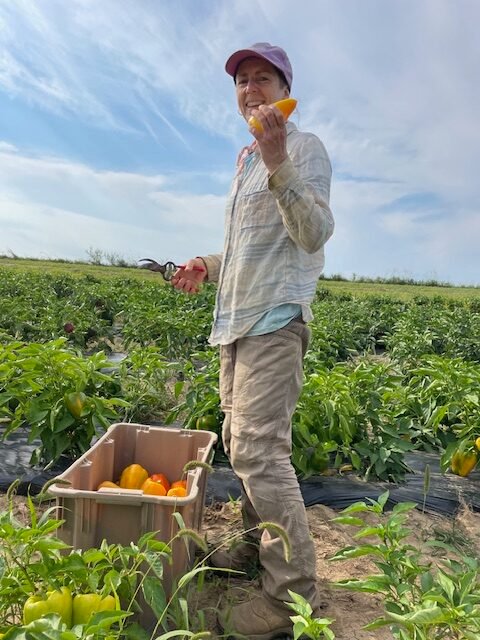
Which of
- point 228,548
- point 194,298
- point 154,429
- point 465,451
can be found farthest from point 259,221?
point 194,298

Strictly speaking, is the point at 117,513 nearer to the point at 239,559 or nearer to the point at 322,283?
the point at 239,559

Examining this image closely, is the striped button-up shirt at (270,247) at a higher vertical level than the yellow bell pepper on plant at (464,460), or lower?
higher

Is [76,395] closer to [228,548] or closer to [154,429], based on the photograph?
[154,429]

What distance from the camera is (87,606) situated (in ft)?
4.71

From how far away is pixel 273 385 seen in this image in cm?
196

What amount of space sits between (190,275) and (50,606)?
4.66 ft

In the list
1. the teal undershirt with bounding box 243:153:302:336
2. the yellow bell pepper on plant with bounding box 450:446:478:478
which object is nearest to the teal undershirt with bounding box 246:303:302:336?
the teal undershirt with bounding box 243:153:302:336

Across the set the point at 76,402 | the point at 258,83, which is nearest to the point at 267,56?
the point at 258,83

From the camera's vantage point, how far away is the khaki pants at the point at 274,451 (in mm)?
1954

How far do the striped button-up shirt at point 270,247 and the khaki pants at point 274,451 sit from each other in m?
0.11

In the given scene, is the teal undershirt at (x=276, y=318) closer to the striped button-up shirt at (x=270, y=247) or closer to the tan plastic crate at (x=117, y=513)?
the striped button-up shirt at (x=270, y=247)

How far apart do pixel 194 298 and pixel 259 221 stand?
25.4ft

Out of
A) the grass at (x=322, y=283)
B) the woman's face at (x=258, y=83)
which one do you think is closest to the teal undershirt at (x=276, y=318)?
the woman's face at (x=258, y=83)

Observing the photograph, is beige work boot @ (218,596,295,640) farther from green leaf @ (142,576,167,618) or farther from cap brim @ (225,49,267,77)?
cap brim @ (225,49,267,77)
